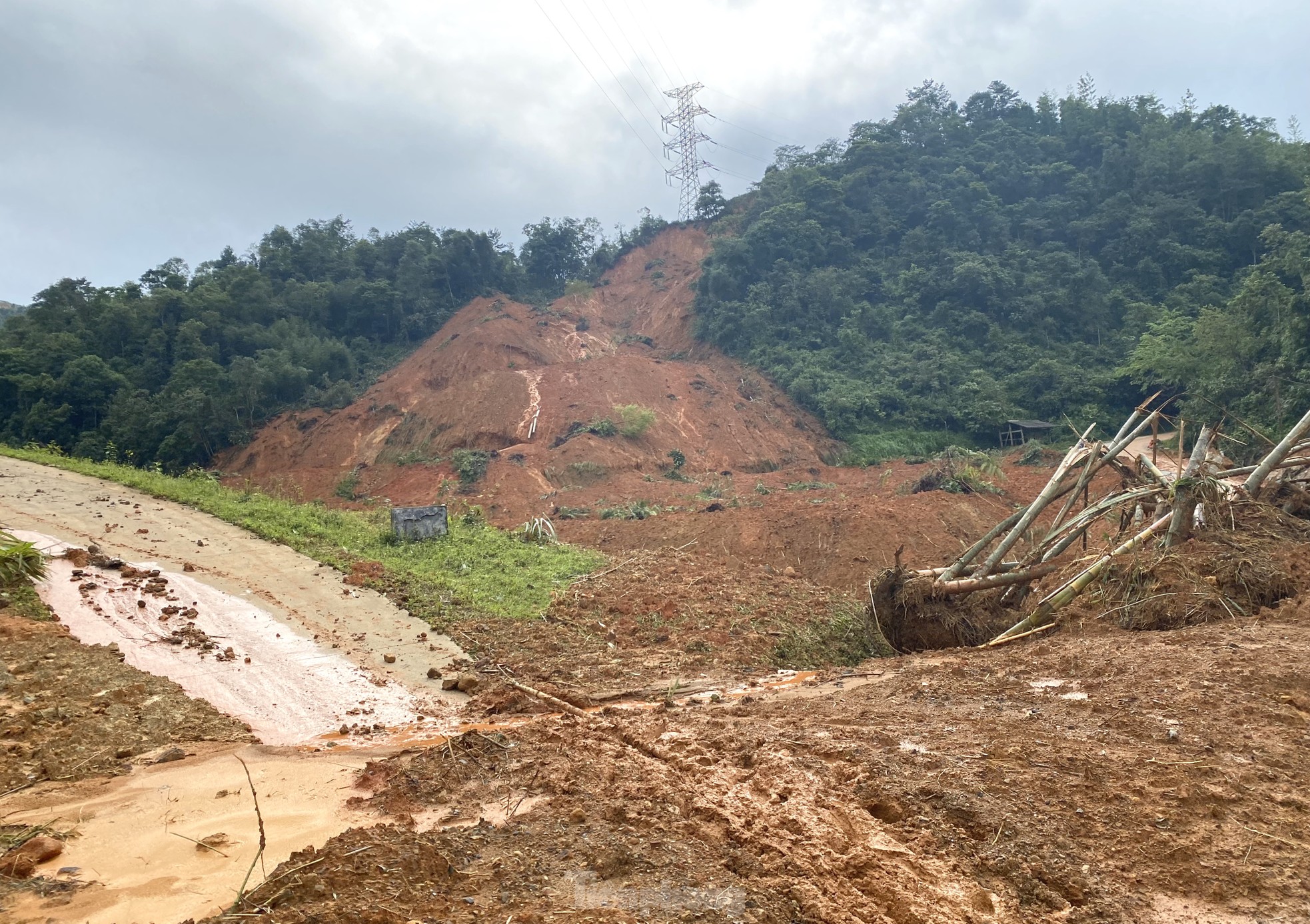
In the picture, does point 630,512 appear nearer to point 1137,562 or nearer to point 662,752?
point 1137,562

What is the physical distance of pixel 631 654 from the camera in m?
7.13

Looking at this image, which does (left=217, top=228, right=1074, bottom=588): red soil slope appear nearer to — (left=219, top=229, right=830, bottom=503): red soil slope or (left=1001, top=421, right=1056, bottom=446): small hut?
(left=219, top=229, right=830, bottom=503): red soil slope

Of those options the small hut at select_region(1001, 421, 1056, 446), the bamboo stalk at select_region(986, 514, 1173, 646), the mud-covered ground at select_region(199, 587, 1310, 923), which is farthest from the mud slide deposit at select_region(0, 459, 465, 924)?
the small hut at select_region(1001, 421, 1056, 446)

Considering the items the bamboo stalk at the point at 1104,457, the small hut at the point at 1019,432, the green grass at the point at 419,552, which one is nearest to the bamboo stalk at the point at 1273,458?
the bamboo stalk at the point at 1104,457

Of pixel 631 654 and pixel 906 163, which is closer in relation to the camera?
pixel 631 654

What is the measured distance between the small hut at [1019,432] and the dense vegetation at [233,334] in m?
24.1

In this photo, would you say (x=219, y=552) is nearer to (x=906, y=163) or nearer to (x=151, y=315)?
(x=151, y=315)

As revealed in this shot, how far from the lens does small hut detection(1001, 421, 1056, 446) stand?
26.0 metres

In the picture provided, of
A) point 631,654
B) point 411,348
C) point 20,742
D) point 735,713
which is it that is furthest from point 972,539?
point 411,348

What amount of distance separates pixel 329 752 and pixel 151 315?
1183 inches

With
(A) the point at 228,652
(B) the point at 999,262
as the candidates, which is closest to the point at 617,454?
(A) the point at 228,652

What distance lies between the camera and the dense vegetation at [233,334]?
78.8 feet

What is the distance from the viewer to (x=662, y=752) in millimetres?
4203

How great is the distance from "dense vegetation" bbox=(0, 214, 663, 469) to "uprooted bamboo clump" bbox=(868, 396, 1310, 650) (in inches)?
991
